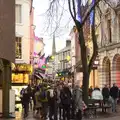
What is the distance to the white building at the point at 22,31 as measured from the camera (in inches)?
1780

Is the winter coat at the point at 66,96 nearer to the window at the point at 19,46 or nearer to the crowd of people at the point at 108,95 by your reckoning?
the crowd of people at the point at 108,95

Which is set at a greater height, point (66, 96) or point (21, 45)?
point (21, 45)

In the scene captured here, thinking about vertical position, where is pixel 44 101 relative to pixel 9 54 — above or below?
below

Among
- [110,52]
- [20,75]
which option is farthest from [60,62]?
[20,75]

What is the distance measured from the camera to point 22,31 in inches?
1805

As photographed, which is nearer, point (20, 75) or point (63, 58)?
point (20, 75)

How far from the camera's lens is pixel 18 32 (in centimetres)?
4538

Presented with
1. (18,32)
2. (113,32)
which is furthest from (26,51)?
(113,32)

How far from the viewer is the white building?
4522cm

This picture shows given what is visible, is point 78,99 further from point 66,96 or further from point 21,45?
point 21,45

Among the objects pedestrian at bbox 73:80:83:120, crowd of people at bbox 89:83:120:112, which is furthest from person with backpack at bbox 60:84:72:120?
crowd of people at bbox 89:83:120:112

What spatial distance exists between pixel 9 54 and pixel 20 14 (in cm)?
2712

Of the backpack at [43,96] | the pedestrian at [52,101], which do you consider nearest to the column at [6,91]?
the backpack at [43,96]

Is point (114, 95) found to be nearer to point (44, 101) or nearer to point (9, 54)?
point (44, 101)
